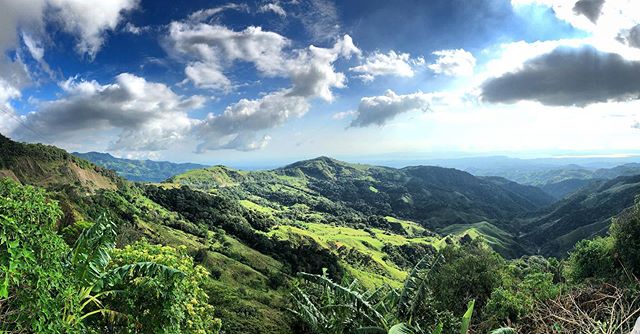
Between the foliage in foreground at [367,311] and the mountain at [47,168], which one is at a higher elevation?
the mountain at [47,168]

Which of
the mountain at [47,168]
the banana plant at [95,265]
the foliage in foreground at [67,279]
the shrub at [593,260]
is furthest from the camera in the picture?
the mountain at [47,168]

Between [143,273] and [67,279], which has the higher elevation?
[67,279]

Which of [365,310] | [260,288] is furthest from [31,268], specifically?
[260,288]

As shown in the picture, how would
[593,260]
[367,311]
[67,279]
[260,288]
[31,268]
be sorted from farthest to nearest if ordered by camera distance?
1. [260,288]
2. [593,260]
3. [367,311]
4. [67,279]
5. [31,268]

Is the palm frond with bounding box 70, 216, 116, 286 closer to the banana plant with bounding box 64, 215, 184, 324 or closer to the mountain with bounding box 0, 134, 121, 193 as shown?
the banana plant with bounding box 64, 215, 184, 324

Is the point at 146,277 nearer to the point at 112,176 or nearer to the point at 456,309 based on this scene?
the point at 456,309

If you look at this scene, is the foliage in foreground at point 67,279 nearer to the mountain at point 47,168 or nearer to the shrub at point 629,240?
the shrub at point 629,240

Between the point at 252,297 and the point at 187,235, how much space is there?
220 ft

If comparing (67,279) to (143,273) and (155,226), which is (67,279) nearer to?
(143,273)

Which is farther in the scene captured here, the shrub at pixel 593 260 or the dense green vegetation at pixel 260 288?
the shrub at pixel 593 260

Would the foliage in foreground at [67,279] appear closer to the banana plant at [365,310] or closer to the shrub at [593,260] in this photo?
the banana plant at [365,310]

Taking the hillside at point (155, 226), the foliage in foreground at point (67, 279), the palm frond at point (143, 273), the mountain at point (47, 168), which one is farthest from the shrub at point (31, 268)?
the mountain at point (47, 168)

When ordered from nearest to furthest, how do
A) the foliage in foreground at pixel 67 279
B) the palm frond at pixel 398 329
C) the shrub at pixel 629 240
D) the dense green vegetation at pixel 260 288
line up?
the foliage in foreground at pixel 67 279 → the palm frond at pixel 398 329 → the dense green vegetation at pixel 260 288 → the shrub at pixel 629 240

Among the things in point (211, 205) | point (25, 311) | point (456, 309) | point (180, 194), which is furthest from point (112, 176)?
point (25, 311)
